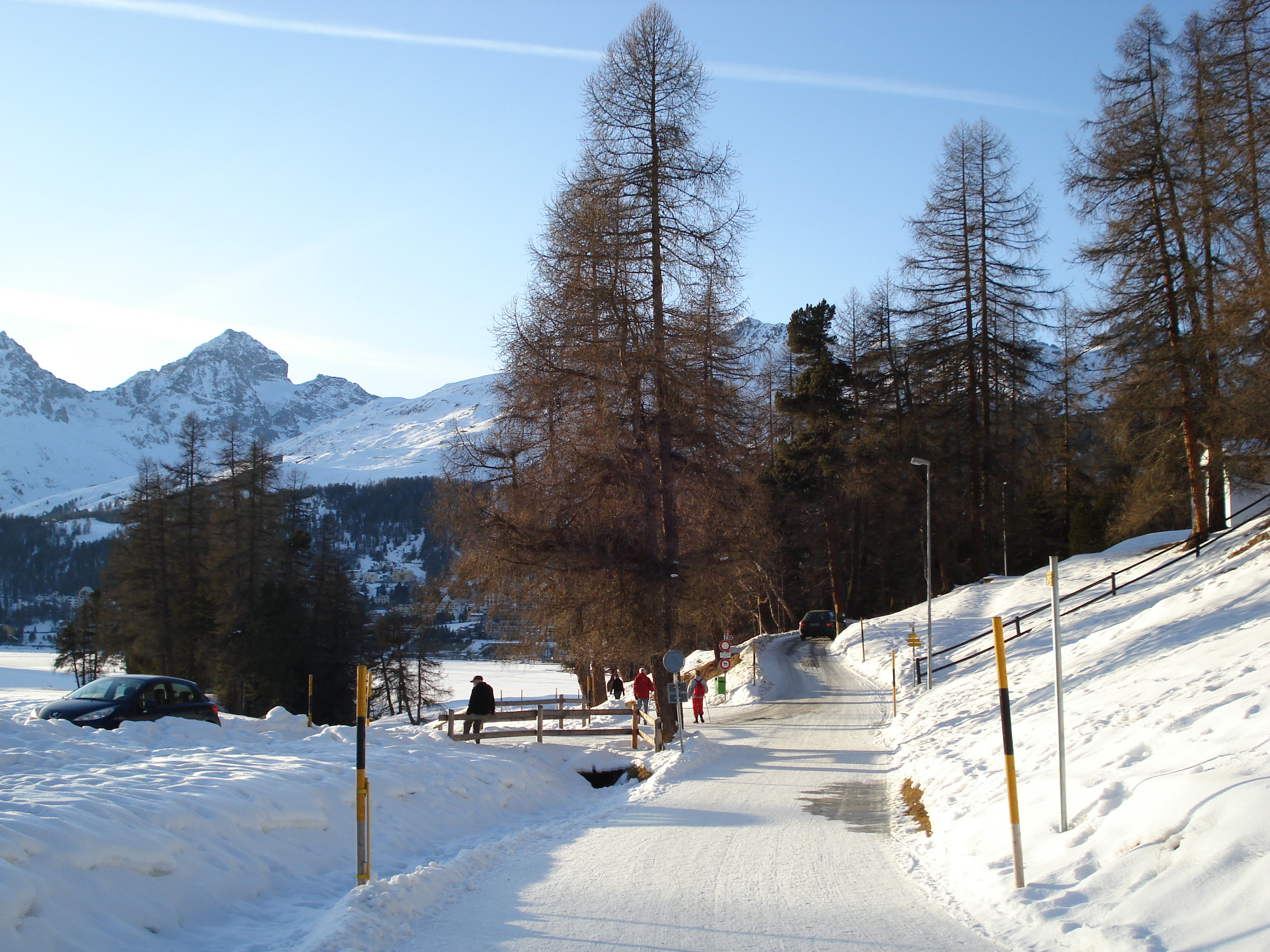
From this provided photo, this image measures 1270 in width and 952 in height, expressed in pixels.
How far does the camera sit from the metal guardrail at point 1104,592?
1021 inches

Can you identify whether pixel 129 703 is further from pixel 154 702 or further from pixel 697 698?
pixel 697 698

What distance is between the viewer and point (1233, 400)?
21.8 meters

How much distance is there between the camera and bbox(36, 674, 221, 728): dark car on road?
16.3 metres

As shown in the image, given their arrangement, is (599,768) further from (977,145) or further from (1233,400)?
(977,145)

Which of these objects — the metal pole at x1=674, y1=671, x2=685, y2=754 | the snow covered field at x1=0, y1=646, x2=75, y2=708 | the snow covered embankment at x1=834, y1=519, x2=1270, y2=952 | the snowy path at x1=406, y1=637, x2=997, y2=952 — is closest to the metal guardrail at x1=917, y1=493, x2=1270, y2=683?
the snow covered embankment at x1=834, y1=519, x2=1270, y2=952

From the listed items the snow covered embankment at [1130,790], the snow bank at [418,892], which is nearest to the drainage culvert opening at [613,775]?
the snow bank at [418,892]

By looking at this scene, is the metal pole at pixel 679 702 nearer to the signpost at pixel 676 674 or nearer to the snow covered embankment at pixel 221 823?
the signpost at pixel 676 674

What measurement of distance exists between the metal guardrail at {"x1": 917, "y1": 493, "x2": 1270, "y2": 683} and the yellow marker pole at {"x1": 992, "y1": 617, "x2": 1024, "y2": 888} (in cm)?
1816

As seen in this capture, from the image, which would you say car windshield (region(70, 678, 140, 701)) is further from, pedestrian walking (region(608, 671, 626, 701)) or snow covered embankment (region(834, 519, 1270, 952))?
pedestrian walking (region(608, 671, 626, 701))

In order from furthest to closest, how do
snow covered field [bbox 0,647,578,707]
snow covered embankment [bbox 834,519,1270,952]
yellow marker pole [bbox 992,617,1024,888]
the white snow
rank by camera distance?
snow covered field [bbox 0,647,578,707] < yellow marker pole [bbox 992,617,1024,888] < the white snow < snow covered embankment [bbox 834,519,1270,952]

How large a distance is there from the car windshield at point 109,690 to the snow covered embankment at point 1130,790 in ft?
48.5

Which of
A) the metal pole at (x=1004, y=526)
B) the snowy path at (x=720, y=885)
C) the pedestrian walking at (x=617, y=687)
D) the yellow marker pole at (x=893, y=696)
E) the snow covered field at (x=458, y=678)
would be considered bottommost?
the snow covered field at (x=458, y=678)

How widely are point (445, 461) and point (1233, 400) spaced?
19905 mm

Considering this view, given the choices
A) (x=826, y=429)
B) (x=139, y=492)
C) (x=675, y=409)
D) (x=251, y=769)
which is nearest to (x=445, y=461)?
(x=675, y=409)
